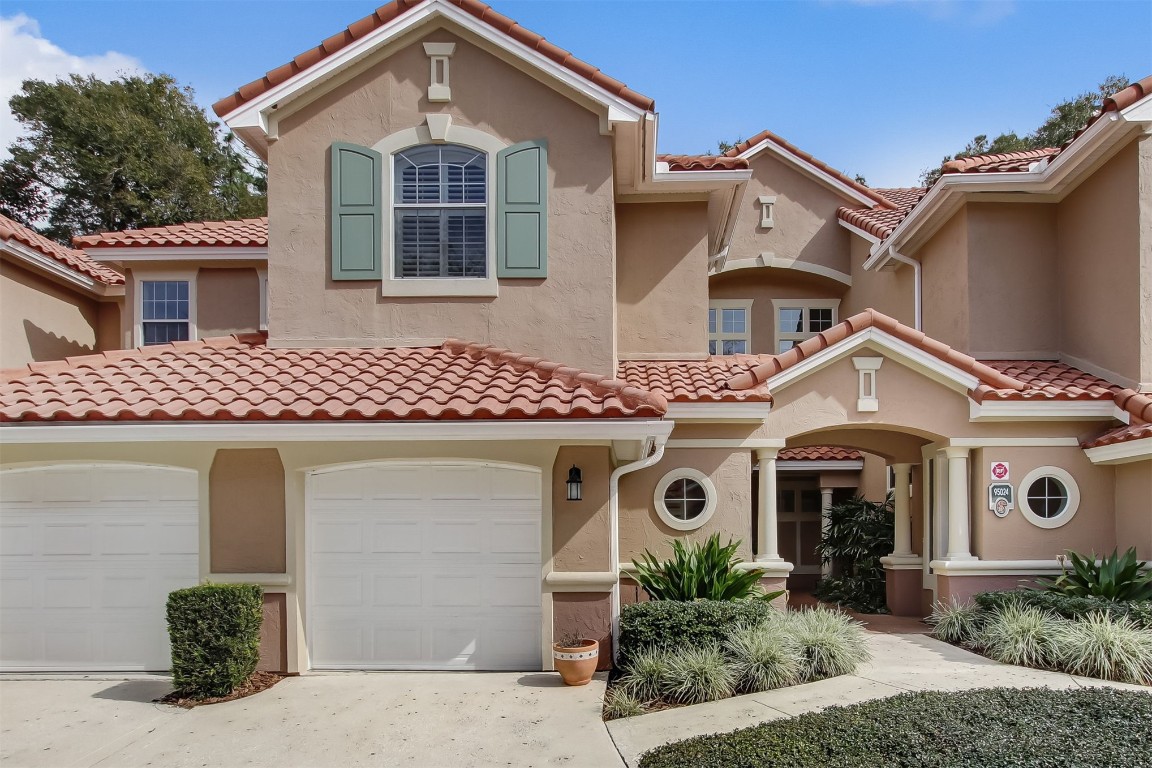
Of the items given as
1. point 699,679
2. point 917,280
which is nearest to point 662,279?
point 917,280

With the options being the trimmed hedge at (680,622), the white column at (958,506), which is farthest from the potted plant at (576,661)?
the white column at (958,506)

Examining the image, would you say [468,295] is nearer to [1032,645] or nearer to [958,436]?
[958,436]

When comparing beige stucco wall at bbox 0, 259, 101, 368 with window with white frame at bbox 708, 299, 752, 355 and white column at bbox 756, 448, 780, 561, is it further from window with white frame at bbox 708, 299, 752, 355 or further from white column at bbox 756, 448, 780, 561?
window with white frame at bbox 708, 299, 752, 355

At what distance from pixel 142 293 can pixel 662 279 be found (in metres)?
9.87

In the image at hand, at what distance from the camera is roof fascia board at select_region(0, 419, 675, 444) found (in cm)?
923

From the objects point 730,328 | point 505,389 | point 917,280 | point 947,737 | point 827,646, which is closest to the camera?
point 947,737

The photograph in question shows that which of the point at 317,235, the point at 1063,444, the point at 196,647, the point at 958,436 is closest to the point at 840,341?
the point at 958,436

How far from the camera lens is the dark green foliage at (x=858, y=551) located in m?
15.9

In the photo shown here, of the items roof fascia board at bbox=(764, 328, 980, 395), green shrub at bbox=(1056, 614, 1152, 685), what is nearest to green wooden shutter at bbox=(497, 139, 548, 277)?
roof fascia board at bbox=(764, 328, 980, 395)

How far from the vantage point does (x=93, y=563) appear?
10.4 meters

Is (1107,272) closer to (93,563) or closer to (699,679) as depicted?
(699,679)

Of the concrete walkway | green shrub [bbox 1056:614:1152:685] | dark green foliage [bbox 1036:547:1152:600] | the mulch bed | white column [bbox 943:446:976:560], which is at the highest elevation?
white column [bbox 943:446:976:560]

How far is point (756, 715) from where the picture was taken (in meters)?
8.12

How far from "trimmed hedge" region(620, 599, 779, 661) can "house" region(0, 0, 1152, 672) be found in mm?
519
